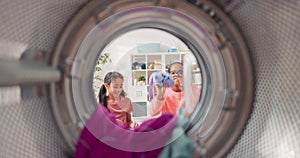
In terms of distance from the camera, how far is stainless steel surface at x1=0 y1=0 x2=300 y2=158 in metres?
0.51

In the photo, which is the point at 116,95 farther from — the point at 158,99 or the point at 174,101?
the point at 174,101

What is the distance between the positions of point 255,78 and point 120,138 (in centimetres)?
31

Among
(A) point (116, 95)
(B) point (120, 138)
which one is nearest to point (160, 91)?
(A) point (116, 95)

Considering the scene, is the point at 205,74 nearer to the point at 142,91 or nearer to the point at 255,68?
the point at 255,68

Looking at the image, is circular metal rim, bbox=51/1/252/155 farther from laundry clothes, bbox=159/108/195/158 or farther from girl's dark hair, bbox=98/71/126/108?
girl's dark hair, bbox=98/71/126/108

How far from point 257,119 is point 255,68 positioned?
A: 87 mm

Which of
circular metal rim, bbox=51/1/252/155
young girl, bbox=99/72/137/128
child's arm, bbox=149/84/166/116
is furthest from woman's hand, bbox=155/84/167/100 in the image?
circular metal rim, bbox=51/1/252/155

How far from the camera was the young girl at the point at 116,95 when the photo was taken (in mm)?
1171

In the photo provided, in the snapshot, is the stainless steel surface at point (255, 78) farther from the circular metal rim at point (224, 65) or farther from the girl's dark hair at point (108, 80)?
the girl's dark hair at point (108, 80)

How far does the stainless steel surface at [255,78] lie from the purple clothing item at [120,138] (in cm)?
5

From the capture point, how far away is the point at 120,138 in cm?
75

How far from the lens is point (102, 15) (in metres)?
0.62

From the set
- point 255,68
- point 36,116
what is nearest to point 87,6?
point 36,116

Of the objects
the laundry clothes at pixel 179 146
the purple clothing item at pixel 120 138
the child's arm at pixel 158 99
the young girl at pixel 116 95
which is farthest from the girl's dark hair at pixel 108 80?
the laundry clothes at pixel 179 146
